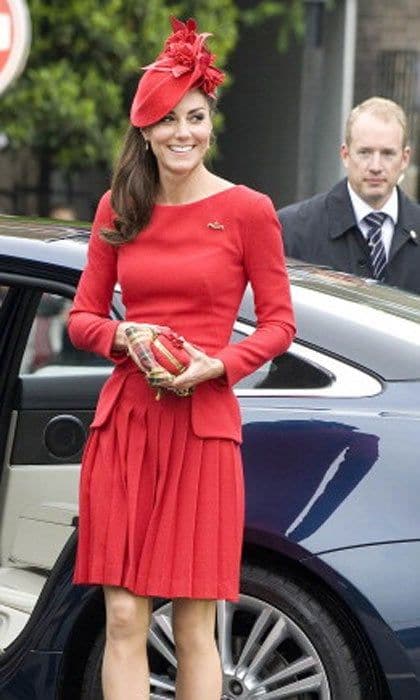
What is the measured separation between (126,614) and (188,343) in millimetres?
616

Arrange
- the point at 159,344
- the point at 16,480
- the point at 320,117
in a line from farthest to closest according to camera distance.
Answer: the point at 320,117, the point at 16,480, the point at 159,344

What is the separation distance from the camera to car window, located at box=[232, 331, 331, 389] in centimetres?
514

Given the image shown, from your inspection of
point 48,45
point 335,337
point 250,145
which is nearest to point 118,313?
point 335,337

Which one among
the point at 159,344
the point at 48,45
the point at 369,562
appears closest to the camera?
the point at 159,344

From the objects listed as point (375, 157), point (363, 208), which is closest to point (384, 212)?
point (363, 208)

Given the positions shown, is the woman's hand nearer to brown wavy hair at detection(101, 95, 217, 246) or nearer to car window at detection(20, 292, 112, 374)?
brown wavy hair at detection(101, 95, 217, 246)

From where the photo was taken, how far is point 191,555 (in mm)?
4660

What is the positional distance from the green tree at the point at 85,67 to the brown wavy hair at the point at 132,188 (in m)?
10.4

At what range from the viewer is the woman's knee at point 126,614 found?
15.4 feet

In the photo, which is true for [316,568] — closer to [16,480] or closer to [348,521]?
[348,521]

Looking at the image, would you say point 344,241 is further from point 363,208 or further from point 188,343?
point 188,343

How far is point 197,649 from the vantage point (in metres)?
4.75

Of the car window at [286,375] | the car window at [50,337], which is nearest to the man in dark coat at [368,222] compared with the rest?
the car window at [286,375]

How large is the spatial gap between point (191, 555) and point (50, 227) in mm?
1382
